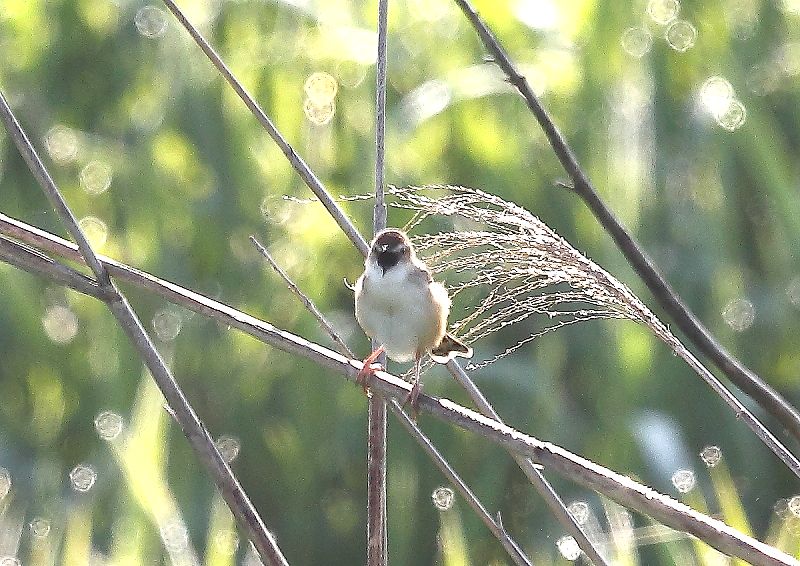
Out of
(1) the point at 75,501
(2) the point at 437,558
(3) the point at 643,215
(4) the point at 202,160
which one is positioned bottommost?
(2) the point at 437,558

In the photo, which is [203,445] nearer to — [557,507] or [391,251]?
[557,507]

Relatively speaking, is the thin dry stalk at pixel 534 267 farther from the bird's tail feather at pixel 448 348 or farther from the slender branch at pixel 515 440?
the bird's tail feather at pixel 448 348

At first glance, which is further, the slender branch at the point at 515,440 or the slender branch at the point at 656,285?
the slender branch at the point at 656,285

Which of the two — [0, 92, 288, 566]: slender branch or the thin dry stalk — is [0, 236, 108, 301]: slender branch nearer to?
[0, 92, 288, 566]: slender branch

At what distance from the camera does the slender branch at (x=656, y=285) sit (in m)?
0.97

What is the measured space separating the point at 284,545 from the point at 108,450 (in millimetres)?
417

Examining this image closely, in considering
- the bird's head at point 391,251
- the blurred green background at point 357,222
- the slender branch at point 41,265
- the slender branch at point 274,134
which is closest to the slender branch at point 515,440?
the slender branch at point 41,265

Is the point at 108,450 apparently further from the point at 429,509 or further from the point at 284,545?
the point at 429,509

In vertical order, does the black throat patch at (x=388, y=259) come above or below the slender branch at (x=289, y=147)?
above

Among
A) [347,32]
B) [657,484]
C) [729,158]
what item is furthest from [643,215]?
[347,32]

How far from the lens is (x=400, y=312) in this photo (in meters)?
1.89

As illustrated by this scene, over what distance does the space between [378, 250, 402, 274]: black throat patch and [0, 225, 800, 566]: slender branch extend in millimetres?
686

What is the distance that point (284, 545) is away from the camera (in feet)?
8.30

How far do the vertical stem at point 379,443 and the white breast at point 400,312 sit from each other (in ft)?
1.59
